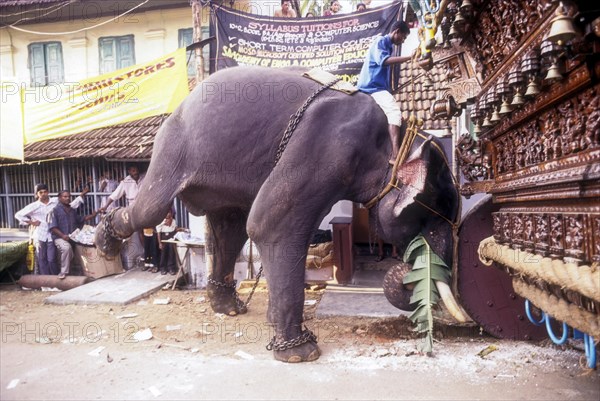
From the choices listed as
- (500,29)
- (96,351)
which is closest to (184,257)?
(96,351)

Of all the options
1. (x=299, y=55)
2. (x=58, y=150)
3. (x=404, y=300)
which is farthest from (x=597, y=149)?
(x=58, y=150)

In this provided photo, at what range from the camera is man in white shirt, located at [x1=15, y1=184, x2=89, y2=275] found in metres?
8.22

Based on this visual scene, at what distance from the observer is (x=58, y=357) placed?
3.90m

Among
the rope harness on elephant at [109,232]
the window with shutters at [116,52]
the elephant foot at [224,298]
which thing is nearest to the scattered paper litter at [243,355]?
the elephant foot at [224,298]

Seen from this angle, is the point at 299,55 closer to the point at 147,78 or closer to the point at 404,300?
the point at 147,78

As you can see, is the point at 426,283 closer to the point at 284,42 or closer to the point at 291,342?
the point at 291,342

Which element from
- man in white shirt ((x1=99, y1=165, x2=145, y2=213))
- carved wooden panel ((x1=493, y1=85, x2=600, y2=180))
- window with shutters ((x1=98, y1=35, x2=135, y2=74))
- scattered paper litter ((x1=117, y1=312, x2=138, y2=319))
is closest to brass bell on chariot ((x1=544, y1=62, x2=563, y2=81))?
carved wooden panel ((x1=493, y1=85, x2=600, y2=180))

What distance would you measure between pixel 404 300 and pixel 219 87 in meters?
2.37

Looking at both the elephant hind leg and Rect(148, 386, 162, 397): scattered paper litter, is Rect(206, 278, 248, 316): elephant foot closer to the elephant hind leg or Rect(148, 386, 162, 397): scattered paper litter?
the elephant hind leg

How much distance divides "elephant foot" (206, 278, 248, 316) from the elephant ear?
2.25 m

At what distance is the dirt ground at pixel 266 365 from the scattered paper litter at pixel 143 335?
0.9 inches

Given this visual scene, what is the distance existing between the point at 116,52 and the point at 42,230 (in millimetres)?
5247

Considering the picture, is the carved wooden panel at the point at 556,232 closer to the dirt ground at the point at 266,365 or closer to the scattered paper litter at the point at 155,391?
the dirt ground at the point at 266,365

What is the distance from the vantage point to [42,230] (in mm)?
8281
